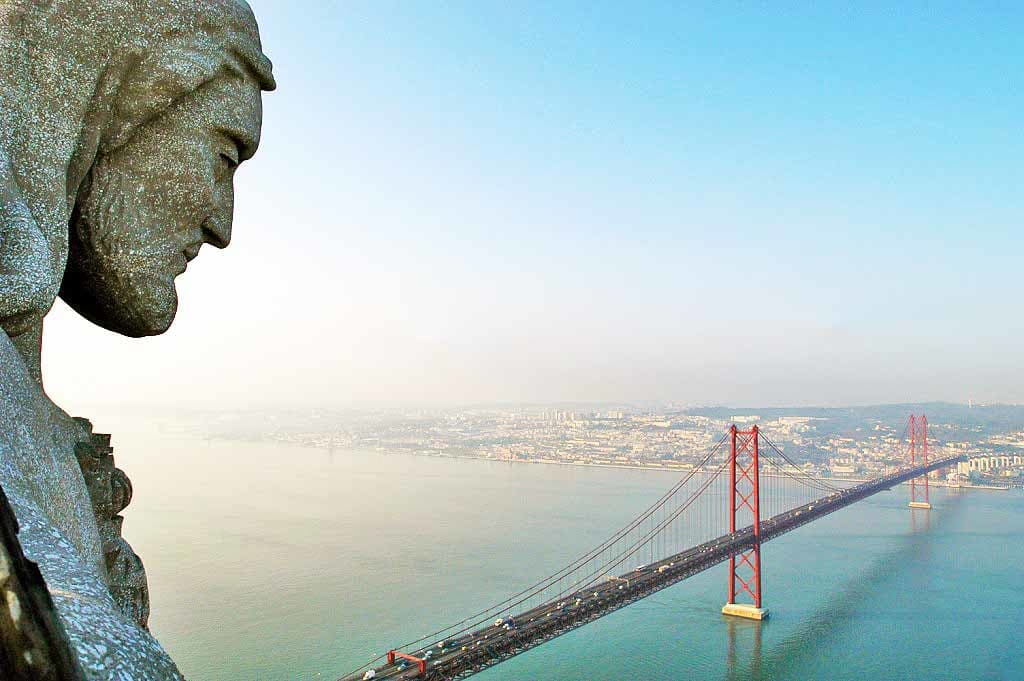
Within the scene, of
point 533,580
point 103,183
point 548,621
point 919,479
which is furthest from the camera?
point 919,479

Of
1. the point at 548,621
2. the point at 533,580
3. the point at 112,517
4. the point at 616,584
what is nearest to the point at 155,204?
the point at 112,517

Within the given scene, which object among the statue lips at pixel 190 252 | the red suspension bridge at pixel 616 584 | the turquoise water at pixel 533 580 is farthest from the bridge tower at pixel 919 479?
the statue lips at pixel 190 252

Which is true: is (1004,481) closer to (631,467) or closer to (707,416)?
(631,467)

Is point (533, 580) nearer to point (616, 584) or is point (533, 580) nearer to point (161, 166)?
point (616, 584)

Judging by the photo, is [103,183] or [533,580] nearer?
[103,183]

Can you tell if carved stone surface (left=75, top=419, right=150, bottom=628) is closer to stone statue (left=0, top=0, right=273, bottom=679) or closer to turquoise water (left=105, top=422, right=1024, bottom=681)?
stone statue (left=0, top=0, right=273, bottom=679)

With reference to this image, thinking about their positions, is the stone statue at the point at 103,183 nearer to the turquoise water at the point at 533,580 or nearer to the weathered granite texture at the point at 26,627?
the weathered granite texture at the point at 26,627

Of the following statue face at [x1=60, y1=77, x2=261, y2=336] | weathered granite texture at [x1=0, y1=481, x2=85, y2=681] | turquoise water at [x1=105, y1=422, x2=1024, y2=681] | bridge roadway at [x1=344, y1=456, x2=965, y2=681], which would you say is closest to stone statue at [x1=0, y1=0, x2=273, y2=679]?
statue face at [x1=60, y1=77, x2=261, y2=336]
